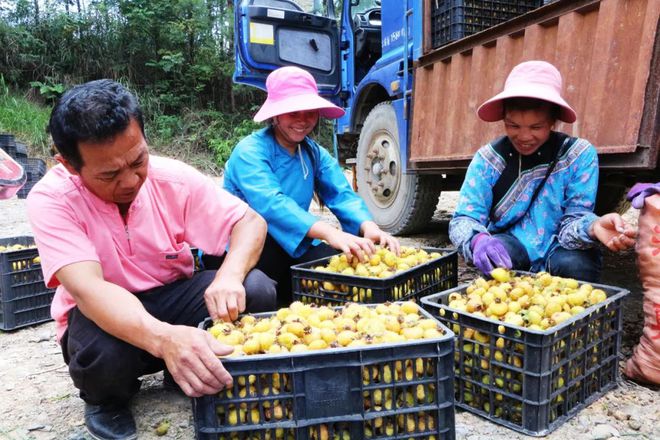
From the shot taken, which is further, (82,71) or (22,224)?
(82,71)

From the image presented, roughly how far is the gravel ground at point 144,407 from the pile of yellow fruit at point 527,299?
15.2 inches

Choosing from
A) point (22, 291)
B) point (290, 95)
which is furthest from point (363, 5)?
point (22, 291)

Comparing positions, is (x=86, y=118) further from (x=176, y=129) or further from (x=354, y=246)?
(x=176, y=129)

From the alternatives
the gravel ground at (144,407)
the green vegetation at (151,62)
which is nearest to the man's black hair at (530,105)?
the gravel ground at (144,407)

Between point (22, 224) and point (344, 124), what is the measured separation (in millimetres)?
4228

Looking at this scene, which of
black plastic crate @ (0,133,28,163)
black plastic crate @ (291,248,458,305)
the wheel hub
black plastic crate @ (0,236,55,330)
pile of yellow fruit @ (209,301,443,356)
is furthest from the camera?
black plastic crate @ (0,133,28,163)

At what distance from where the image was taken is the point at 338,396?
1.46 meters

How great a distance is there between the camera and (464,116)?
3.76 metres

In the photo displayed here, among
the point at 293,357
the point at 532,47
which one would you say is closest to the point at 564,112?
the point at 532,47

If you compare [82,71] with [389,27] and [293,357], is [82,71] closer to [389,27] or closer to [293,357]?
[389,27]

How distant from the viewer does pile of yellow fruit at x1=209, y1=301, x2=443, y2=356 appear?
61.1 inches

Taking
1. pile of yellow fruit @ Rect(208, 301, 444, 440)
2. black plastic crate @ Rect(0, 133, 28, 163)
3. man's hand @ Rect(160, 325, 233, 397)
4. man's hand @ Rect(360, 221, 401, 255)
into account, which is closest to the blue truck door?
man's hand @ Rect(360, 221, 401, 255)

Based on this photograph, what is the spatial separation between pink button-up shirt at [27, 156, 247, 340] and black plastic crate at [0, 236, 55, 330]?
1.15 m

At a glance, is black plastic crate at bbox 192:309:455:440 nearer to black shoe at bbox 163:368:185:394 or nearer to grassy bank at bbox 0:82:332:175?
black shoe at bbox 163:368:185:394
